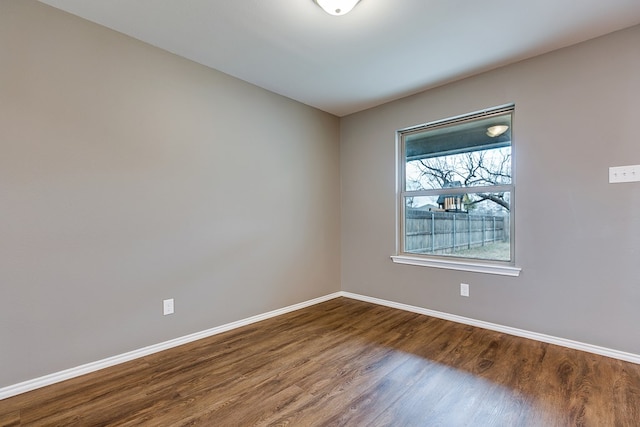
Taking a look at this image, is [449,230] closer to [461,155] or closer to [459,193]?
[459,193]

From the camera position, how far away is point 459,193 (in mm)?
3086

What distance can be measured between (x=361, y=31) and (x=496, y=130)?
1659 millimetres

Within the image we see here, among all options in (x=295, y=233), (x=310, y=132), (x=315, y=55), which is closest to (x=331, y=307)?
(x=295, y=233)

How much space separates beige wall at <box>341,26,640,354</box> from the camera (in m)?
2.16

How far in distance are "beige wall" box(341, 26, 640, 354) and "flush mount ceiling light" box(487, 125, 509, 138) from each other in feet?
0.60

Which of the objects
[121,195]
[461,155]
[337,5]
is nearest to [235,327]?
[121,195]

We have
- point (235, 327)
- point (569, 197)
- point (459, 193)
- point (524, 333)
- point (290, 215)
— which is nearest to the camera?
point (569, 197)

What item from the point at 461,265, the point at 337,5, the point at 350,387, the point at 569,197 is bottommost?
the point at 350,387

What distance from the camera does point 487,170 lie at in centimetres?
289

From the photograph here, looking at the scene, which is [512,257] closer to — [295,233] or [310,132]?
[295,233]

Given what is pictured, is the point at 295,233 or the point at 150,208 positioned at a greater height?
the point at 150,208

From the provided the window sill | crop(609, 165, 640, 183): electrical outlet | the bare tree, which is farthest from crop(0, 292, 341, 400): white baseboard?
crop(609, 165, 640, 183): electrical outlet

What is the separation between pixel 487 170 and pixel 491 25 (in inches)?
51.1

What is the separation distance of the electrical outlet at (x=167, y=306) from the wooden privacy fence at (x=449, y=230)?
2541 millimetres
